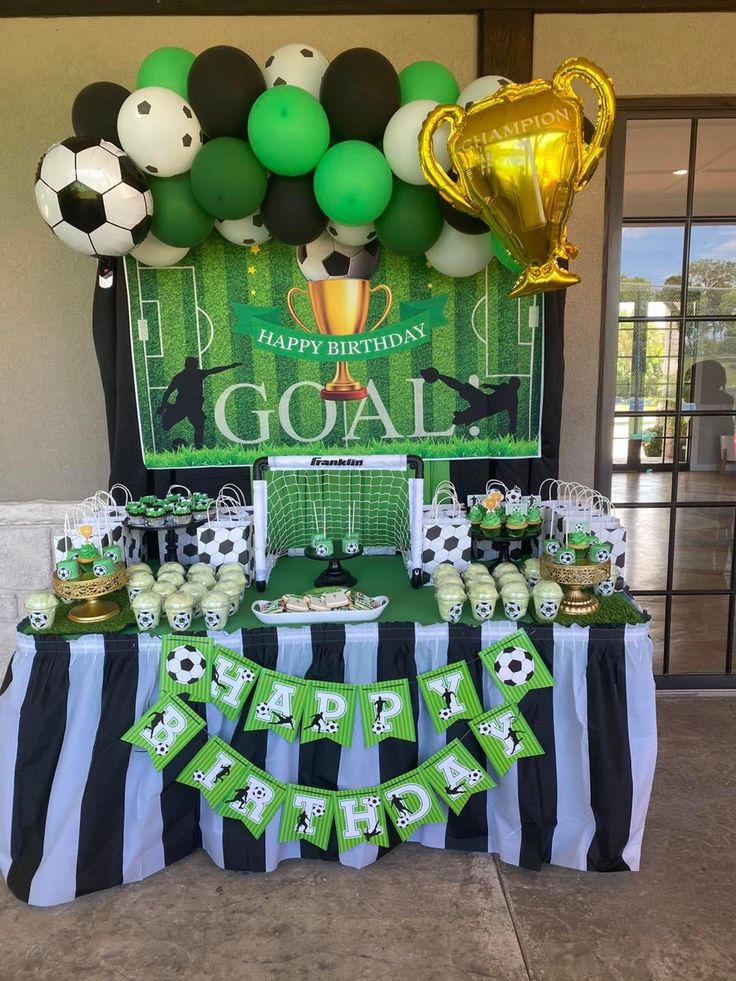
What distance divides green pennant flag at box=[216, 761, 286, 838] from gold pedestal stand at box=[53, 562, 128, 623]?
2.15 ft

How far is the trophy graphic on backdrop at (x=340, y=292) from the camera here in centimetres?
263

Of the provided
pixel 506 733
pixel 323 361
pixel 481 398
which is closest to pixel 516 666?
pixel 506 733

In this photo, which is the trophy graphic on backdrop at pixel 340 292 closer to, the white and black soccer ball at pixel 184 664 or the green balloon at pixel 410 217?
the green balloon at pixel 410 217

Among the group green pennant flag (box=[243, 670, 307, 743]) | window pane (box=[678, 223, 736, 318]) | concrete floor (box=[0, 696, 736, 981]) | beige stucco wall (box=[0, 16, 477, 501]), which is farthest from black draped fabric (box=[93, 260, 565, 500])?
concrete floor (box=[0, 696, 736, 981])

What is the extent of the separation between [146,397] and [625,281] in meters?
2.14

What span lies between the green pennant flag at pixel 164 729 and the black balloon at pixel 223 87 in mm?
1764

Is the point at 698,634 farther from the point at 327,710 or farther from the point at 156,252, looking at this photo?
the point at 156,252

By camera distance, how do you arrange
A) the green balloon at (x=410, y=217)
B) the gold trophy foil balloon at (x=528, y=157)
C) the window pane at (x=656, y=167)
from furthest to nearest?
the window pane at (x=656, y=167) < the green balloon at (x=410, y=217) < the gold trophy foil balloon at (x=528, y=157)

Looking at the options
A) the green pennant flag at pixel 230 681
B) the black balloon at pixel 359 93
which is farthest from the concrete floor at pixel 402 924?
the black balloon at pixel 359 93

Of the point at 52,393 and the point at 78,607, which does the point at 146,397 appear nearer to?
the point at 52,393

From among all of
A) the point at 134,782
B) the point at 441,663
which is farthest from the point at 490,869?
the point at 134,782

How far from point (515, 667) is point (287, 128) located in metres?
1.75

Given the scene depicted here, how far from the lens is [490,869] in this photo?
2.15 m

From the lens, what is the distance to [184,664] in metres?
2.02
